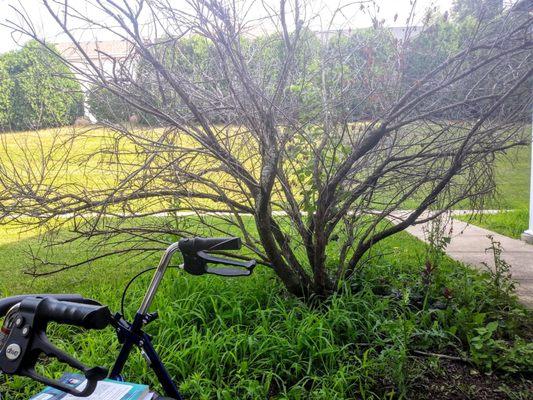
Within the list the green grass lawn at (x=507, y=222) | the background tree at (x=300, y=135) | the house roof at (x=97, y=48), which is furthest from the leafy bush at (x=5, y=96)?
the green grass lawn at (x=507, y=222)

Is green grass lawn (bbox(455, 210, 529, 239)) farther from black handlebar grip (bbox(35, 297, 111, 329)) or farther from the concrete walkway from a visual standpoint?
black handlebar grip (bbox(35, 297, 111, 329))

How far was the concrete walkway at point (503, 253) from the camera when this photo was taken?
4.49m

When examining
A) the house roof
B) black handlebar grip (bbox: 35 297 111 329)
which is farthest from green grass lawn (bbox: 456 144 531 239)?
black handlebar grip (bbox: 35 297 111 329)

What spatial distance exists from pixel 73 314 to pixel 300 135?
2.42m

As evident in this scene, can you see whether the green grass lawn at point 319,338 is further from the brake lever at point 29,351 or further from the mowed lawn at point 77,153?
the brake lever at point 29,351

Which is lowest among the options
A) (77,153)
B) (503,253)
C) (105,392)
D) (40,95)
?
(503,253)

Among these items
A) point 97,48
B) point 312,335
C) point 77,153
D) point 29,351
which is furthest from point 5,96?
point 29,351

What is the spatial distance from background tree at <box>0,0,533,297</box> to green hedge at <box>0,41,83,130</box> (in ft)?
1.43

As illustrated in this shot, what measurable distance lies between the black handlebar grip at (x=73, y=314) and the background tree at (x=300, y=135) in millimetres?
1944

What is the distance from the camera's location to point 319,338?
293 cm

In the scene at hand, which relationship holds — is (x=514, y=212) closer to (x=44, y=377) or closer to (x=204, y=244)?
(x=204, y=244)

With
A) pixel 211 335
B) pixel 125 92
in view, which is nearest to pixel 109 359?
pixel 211 335

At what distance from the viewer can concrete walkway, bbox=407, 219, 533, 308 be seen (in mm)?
4492

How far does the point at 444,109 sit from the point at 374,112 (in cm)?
47
